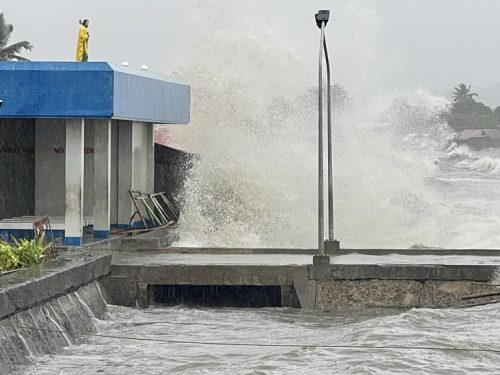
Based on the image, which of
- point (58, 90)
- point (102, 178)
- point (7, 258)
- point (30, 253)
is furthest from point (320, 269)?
point (58, 90)

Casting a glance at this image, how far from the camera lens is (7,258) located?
52.2ft

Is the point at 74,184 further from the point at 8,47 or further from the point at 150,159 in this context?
the point at 8,47

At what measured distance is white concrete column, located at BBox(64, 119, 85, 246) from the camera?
2045 cm

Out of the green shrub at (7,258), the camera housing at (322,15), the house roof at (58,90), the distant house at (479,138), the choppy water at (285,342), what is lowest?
the choppy water at (285,342)

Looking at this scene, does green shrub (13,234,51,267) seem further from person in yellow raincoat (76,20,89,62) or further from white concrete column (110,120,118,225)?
white concrete column (110,120,118,225)

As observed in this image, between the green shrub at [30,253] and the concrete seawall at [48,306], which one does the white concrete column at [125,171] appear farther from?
the green shrub at [30,253]

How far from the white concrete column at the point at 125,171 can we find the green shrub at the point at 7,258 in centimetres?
854

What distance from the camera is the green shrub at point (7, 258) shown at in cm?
1575

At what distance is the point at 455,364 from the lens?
13.9 m

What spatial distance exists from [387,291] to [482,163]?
77.4m

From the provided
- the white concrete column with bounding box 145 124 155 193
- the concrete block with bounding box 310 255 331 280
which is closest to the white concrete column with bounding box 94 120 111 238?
the white concrete column with bounding box 145 124 155 193

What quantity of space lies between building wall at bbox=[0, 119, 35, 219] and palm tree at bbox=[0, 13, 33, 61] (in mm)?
45218

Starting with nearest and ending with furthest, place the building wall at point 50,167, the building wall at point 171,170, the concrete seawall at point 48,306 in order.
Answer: the concrete seawall at point 48,306
the building wall at point 50,167
the building wall at point 171,170

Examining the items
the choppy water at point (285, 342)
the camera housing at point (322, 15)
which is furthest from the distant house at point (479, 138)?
the choppy water at point (285, 342)
